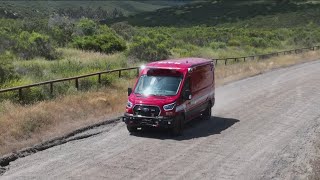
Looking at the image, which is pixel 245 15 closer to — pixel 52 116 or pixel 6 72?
pixel 6 72

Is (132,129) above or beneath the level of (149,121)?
beneath

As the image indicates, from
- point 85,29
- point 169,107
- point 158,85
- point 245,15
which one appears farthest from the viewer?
point 245,15

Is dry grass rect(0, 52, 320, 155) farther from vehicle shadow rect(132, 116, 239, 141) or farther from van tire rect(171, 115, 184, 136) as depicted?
van tire rect(171, 115, 184, 136)

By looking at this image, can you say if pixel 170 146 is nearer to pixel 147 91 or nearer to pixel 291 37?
pixel 147 91

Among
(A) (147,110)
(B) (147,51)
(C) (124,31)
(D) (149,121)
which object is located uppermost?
(C) (124,31)

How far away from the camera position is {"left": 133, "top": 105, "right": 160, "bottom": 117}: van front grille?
14469 mm

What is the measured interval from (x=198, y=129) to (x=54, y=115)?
17.2ft

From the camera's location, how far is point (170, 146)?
527 inches

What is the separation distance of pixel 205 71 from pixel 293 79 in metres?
14.7

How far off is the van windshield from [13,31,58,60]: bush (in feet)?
59.8

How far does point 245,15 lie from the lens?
119125mm

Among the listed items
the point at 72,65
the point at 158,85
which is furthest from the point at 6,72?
the point at 158,85

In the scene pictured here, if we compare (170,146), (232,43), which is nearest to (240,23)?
(232,43)

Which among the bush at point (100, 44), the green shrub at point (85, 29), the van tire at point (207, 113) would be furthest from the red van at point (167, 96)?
the green shrub at point (85, 29)
